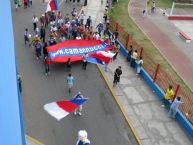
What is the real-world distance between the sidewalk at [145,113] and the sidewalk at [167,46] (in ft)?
10.5

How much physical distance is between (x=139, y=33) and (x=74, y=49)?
7.46 meters

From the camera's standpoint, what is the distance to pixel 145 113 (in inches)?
643

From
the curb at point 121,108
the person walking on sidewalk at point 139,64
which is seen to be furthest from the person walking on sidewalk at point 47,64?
the person walking on sidewalk at point 139,64

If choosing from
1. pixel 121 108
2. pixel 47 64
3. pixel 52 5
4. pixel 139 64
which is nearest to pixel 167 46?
pixel 139 64

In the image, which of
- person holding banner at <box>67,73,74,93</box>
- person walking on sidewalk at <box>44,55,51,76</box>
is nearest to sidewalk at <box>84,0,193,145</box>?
person holding banner at <box>67,73,74,93</box>

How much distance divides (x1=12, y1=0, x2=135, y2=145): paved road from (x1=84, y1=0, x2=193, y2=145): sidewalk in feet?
2.01

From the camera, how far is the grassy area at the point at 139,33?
2070cm

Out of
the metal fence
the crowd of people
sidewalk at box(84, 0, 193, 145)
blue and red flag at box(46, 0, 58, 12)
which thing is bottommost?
sidewalk at box(84, 0, 193, 145)

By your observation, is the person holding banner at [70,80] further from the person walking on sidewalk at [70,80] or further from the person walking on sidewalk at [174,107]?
the person walking on sidewalk at [174,107]

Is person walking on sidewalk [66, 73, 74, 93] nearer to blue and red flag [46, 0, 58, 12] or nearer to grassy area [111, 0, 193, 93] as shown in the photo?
blue and red flag [46, 0, 58, 12]

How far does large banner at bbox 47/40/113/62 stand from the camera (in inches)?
760

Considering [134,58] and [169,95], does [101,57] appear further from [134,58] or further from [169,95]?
[169,95]

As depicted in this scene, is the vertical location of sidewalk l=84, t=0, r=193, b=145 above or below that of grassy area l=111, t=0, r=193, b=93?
below

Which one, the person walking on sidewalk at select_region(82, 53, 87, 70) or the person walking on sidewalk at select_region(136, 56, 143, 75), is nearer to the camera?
the person walking on sidewalk at select_region(136, 56, 143, 75)
